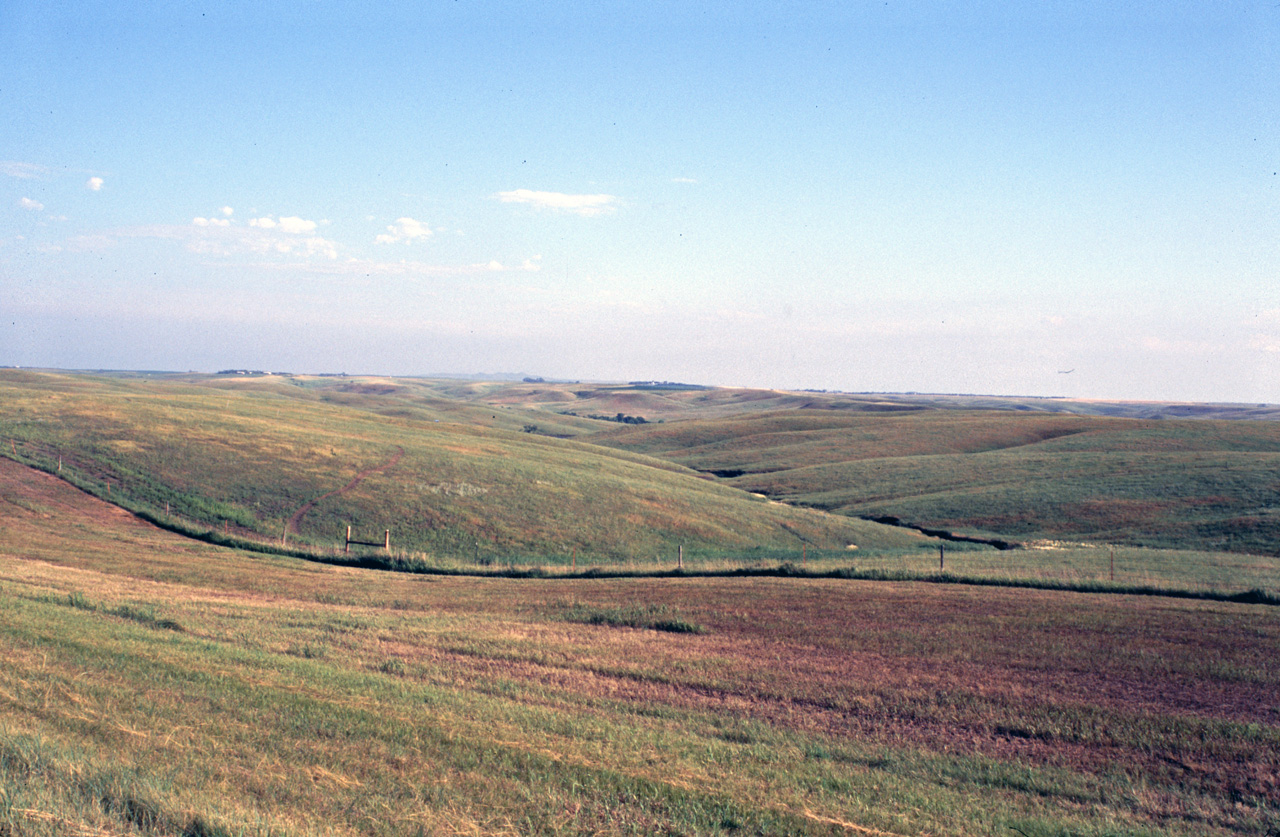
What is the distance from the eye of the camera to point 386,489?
4462 cm

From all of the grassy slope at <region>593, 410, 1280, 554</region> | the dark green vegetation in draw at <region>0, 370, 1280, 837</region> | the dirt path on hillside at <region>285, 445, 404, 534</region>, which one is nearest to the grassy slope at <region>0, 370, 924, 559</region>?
the dirt path on hillside at <region>285, 445, 404, 534</region>

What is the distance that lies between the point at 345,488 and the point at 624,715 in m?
36.4

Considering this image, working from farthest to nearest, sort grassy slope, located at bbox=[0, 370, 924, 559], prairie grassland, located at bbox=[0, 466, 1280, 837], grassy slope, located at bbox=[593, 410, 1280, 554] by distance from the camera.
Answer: grassy slope, located at bbox=[593, 410, 1280, 554] → grassy slope, located at bbox=[0, 370, 924, 559] → prairie grassland, located at bbox=[0, 466, 1280, 837]

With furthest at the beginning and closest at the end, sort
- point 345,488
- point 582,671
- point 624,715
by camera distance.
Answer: point 345,488 → point 582,671 → point 624,715

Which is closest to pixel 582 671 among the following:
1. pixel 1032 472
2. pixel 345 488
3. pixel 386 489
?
pixel 386 489

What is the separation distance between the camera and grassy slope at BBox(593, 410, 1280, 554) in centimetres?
4684

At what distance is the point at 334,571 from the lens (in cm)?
2883

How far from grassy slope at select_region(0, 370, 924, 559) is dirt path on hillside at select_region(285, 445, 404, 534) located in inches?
8.3

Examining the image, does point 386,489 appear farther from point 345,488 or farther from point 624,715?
point 624,715

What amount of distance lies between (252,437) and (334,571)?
29.7 metres

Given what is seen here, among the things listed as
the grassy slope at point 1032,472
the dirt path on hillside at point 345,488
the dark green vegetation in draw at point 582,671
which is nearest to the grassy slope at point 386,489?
the dirt path on hillside at point 345,488

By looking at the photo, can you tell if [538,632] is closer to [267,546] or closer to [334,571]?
[334,571]

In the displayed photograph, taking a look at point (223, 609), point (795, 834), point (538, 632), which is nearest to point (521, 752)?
point (795, 834)

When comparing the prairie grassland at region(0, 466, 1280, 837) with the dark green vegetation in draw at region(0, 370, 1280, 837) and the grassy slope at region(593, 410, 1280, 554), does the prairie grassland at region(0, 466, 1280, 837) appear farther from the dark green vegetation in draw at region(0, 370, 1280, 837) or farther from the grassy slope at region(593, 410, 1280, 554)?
the grassy slope at region(593, 410, 1280, 554)
